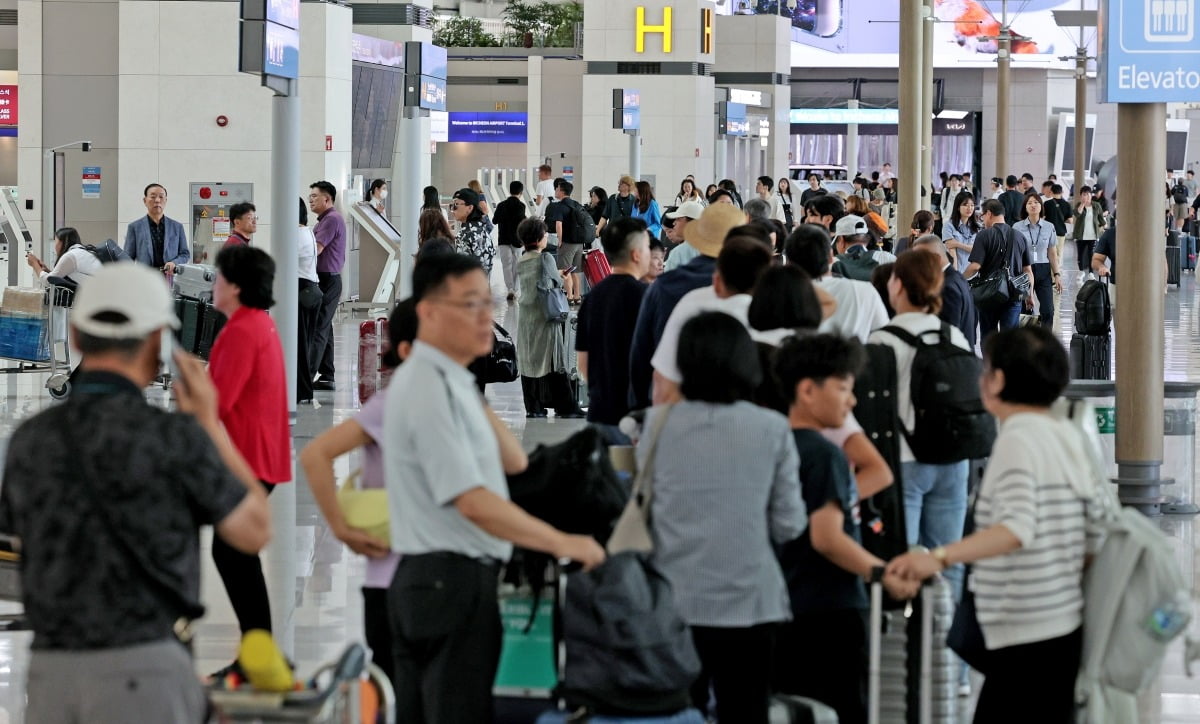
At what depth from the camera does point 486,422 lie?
13.7 ft

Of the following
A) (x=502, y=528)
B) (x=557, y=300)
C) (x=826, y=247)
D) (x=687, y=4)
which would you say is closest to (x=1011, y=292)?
(x=557, y=300)

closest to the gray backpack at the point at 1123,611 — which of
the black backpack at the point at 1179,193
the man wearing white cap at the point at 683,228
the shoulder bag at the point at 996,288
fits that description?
the man wearing white cap at the point at 683,228

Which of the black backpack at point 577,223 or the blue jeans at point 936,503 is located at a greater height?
the black backpack at point 577,223

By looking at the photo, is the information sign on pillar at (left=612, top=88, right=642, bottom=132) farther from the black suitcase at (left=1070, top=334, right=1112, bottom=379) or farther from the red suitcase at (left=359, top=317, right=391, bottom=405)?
the black suitcase at (left=1070, top=334, right=1112, bottom=379)

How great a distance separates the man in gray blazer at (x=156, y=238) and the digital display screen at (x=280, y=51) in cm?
258

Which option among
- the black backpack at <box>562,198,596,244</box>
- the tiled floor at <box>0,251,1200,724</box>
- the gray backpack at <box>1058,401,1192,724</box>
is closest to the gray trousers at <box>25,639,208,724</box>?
the gray backpack at <box>1058,401,1192,724</box>

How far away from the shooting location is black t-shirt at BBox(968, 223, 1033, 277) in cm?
1452

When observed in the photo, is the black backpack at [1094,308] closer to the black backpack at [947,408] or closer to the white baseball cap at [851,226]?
the white baseball cap at [851,226]

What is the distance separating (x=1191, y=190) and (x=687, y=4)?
14182mm

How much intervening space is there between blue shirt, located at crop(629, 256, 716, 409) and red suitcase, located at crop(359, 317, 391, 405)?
19.0ft

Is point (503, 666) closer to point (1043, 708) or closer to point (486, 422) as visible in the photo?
point (486, 422)

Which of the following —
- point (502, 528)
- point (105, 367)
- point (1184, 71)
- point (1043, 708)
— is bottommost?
point (1043, 708)

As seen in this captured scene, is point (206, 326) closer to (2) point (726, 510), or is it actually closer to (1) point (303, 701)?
(2) point (726, 510)

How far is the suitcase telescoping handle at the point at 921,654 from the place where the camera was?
459 cm
